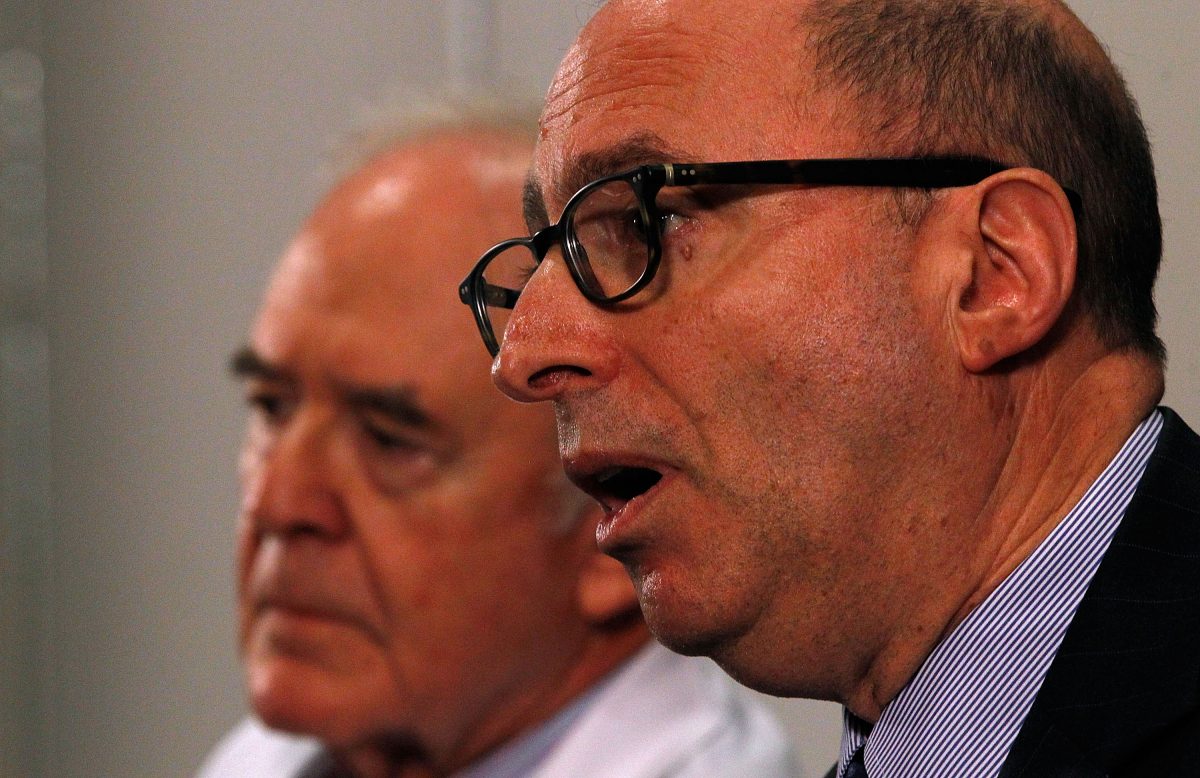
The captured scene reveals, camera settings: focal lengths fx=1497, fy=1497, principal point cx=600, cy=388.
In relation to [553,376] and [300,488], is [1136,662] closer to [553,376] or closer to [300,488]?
[553,376]

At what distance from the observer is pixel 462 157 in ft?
6.49

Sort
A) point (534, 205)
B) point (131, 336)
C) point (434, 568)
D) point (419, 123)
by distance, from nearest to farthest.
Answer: point (534, 205)
point (434, 568)
point (419, 123)
point (131, 336)

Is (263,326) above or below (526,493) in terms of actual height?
above

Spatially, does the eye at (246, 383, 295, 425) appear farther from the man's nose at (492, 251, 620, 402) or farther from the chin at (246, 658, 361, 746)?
the man's nose at (492, 251, 620, 402)

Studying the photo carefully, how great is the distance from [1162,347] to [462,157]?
3.57ft

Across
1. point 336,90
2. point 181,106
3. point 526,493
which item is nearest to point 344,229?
point 526,493

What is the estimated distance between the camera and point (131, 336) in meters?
3.18

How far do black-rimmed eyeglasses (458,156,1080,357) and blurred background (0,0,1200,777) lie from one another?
2.02m

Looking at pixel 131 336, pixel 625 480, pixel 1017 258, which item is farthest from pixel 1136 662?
pixel 131 336

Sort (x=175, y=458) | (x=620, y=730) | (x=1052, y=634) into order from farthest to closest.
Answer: (x=175, y=458)
(x=620, y=730)
(x=1052, y=634)

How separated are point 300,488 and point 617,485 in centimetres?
87

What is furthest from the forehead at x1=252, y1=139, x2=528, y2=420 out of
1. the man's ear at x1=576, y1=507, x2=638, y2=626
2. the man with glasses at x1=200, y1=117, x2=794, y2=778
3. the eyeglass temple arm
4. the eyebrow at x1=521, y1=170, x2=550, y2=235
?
the eyeglass temple arm

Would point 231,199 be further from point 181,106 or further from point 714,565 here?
point 714,565

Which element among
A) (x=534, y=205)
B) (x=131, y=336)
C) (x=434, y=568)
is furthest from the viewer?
(x=131, y=336)
